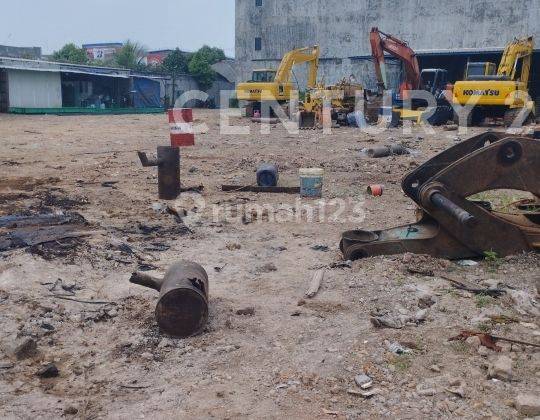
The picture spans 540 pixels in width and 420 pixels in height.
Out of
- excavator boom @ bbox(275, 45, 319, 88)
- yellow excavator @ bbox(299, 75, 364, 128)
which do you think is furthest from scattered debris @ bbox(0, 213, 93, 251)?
excavator boom @ bbox(275, 45, 319, 88)

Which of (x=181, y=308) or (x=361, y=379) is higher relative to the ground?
(x=181, y=308)

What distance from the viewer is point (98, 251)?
17.8 feet

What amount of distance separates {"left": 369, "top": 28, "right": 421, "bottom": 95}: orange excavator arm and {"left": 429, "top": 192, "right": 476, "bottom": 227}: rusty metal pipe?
18.9 m

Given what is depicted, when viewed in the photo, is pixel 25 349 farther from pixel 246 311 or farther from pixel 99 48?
pixel 99 48

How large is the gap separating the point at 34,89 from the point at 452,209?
31.0 meters

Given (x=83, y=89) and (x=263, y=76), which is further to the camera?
(x=83, y=89)

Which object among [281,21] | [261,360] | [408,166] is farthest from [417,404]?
[281,21]

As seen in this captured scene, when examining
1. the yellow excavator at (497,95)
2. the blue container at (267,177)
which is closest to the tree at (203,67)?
the yellow excavator at (497,95)

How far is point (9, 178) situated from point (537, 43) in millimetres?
28492

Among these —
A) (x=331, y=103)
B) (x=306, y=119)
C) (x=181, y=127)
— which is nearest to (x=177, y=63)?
(x=331, y=103)

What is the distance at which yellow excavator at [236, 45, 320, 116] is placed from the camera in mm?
24844

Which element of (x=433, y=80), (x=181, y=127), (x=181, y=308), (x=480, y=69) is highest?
(x=480, y=69)

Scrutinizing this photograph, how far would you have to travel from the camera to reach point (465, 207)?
15.6ft

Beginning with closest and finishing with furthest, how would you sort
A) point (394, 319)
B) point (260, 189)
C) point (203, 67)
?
point (394, 319)
point (260, 189)
point (203, 67)
